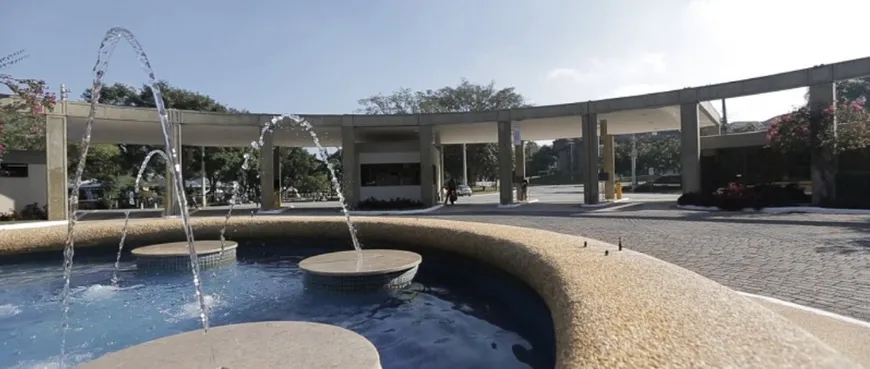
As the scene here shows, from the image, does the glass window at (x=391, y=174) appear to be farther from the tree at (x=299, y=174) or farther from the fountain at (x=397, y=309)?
the tree at (x=299, y=174)

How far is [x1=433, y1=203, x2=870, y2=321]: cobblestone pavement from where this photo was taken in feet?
18.8

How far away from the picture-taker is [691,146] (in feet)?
65.4

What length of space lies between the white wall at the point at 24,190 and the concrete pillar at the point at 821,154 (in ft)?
93.8

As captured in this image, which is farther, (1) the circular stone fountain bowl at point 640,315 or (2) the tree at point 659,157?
(2) the tree at point 659,157

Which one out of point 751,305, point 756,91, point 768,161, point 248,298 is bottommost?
point 248,298

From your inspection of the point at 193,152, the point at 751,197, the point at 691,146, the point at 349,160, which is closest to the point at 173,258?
the point at 349,160

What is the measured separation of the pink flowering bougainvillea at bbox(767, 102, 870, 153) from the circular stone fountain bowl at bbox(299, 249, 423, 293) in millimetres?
15750

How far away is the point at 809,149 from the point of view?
56.0ft

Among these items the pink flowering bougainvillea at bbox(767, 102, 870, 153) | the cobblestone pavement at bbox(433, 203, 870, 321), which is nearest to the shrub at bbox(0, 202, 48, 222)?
the cobblestone pavement at bbox(433, 203, 870, 321)

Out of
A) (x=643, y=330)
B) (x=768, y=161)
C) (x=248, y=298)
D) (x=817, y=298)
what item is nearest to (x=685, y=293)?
(x=643, y=330)

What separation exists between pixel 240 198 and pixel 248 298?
118 feet

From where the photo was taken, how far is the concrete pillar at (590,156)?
22359mm

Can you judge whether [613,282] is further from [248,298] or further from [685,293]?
[248,298]

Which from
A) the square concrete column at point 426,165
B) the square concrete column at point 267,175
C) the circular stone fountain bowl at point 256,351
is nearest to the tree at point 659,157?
the square concrete column at point 426,165
